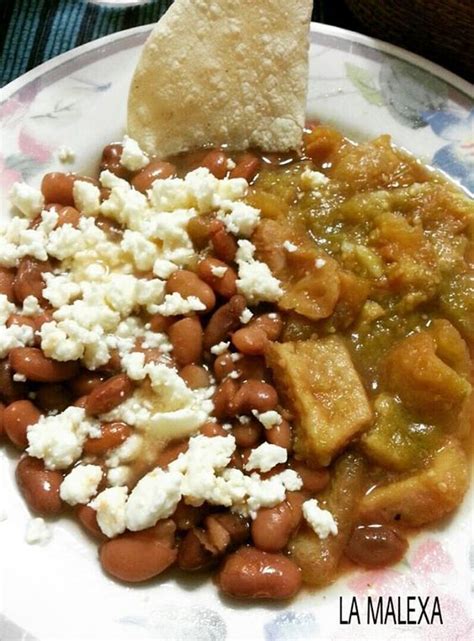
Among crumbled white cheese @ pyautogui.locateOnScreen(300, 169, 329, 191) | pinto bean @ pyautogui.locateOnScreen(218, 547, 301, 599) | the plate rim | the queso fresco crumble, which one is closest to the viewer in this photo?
pinto bean @ pyautogui.locateOnScreen(218, 547, 301, 599)

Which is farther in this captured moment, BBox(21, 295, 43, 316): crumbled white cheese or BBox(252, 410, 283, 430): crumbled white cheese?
BBox(21, 295, 43, 316): crumbled white cheese

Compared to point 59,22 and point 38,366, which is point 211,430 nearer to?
point 38,366

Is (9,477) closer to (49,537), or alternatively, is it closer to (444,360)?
(49,537)

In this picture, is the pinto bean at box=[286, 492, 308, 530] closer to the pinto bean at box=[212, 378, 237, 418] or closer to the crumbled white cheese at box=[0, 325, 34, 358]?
the pinto bean at box=[212, 378, 237, 418]

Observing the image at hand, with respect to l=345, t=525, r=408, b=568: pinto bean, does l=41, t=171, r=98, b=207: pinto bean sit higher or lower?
higher

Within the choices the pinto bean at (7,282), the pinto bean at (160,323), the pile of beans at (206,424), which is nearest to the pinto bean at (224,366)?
the pile of beans at (206,424)

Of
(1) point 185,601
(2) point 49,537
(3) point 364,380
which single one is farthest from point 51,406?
(3) point 364,380

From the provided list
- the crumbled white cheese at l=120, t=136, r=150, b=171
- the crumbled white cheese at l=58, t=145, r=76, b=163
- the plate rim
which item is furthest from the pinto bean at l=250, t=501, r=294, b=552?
the plate rim
